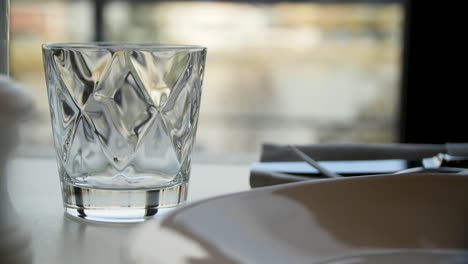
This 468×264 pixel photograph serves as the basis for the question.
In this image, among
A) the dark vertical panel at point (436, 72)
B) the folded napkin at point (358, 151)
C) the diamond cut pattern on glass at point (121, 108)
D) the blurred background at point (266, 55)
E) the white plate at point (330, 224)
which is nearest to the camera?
the white plate at point (330, 224)

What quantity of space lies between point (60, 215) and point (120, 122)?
8 centimetres

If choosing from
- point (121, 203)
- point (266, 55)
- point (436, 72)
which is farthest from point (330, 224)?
point (266, 55)

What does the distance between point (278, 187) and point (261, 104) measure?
1.37 meters

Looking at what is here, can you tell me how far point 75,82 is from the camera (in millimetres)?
392

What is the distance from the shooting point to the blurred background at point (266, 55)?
1.59 metres

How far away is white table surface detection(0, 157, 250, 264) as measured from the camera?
0.35m

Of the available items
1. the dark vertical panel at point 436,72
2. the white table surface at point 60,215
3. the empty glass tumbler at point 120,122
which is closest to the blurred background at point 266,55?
the dark vertical panel at point 436,72

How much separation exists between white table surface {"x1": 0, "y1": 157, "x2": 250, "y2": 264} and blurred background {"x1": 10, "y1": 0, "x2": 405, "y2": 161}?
3.26 ft

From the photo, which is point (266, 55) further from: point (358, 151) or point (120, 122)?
point (120, 122)

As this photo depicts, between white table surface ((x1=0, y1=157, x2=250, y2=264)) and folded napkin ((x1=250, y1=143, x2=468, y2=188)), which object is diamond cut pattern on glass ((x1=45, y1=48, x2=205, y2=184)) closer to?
white table surface ((x1=0, y1=157, x2=250, y2=264))

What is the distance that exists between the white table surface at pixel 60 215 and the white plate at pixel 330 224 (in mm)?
34

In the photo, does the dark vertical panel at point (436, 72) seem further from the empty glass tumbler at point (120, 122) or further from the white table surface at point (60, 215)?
the empty glass tumbler at point (120, 122)

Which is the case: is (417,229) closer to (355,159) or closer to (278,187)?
(278,187)

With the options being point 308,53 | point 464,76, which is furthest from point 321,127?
point 464,76
